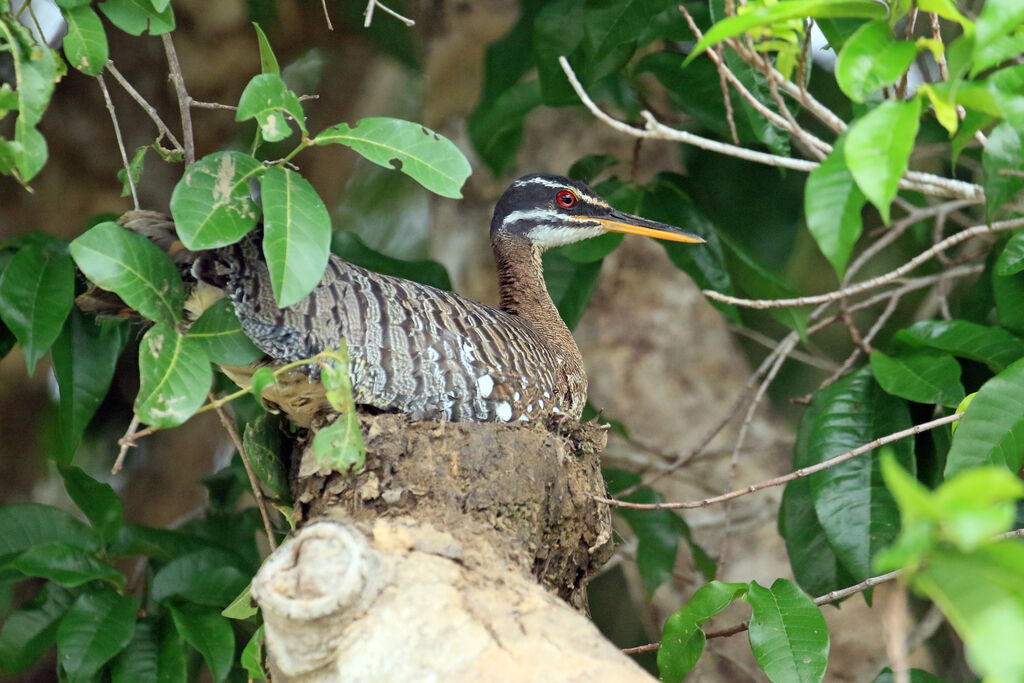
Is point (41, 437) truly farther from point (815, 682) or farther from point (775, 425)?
point (815, 682)

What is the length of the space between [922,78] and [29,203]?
15.0 ft

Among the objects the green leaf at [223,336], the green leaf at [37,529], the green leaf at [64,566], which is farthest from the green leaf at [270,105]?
the green leaf at [37,529]

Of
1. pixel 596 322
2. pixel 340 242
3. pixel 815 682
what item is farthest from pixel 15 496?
pixel 815 682

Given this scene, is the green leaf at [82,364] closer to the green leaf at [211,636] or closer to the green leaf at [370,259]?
the green leaf at [211,636]

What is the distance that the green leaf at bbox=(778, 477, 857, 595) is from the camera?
3574 mm

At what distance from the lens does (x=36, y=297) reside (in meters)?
3.10

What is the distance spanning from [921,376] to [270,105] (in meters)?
2.29

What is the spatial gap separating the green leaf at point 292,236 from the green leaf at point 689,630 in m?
1.25

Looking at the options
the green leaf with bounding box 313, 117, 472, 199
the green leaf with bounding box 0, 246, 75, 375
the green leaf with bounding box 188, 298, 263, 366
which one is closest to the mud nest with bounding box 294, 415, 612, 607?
the green leaf with bounding box 188, 298, 263, 366

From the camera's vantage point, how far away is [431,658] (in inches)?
70.5

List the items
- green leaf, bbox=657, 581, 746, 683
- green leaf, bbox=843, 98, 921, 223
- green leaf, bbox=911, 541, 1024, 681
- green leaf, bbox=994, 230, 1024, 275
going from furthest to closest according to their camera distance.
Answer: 1. green leaf, bbox=994, 230, 1024, 275
2. green leaf, bbox=657, 581, 746, 683
3. green leaf, bbox=843, 98, 921, 223
4. green leaf, bbox=911, 541, 1024, 681

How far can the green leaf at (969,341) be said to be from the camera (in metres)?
3.30

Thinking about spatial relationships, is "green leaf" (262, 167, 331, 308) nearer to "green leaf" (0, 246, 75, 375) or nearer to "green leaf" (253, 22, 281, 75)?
"green leaf" (253, 22, 281, 75)

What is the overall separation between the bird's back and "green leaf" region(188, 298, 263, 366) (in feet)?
0.09
